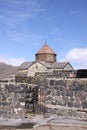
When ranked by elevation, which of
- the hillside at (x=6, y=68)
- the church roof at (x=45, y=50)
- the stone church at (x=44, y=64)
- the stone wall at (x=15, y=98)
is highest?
the hillside at (x=6, y=68)

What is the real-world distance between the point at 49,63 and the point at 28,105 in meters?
52.3

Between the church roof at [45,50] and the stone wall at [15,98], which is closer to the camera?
the stone wall at [15,98]

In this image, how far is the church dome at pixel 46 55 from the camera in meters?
64.0

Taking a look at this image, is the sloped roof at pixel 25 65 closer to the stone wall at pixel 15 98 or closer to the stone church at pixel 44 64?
the stone church at pixel 44 64

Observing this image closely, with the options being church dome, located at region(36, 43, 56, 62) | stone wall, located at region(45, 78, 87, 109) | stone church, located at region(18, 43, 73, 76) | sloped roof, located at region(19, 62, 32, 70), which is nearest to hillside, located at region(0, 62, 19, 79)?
stone church, located at region(18, 43, 73, 76)

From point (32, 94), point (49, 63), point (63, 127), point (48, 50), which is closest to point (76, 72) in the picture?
point (32, 94)

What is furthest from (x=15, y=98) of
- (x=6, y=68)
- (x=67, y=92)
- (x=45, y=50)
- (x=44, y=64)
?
(x=6, y=68)

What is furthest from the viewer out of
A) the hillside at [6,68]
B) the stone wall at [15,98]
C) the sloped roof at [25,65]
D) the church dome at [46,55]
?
the hillside at [6,68]

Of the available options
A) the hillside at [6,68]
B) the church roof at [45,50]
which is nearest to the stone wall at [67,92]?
the church roof at [45,50]

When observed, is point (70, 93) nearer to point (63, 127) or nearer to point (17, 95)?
point (17, 95)

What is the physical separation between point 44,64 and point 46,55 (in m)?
7.93

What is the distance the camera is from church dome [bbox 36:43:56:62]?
210ft

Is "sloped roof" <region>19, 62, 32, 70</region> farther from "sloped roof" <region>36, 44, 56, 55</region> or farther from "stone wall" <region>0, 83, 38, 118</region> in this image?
"stone wall" <region>0, 83, 38, 118</region>

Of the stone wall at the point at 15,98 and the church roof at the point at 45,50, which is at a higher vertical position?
the church roof at the point at 45,50
